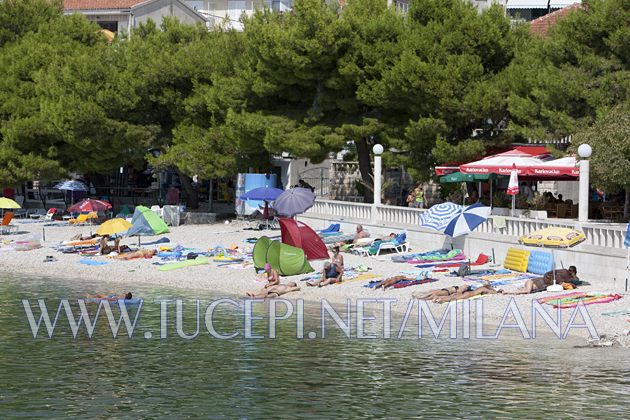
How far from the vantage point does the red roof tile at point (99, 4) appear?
87.3m

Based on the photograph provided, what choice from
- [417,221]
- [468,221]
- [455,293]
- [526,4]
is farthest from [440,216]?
[526,4]

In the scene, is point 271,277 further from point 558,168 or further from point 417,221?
point 558,168

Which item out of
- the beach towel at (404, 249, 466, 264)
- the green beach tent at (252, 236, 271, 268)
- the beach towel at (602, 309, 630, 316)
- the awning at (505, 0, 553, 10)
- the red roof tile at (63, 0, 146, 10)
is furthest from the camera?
the red roof tile at (63, 0, 146, 10)

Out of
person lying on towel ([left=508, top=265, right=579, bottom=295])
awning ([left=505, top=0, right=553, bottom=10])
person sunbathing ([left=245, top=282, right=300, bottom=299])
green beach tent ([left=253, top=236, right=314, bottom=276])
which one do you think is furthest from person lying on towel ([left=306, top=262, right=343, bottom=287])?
awning ([left=505, top=0, right=553, bottom=10])

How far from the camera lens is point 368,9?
50.3 metres

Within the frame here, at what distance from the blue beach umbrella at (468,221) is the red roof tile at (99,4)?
56952mm

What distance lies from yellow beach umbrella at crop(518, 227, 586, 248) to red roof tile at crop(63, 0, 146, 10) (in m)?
58.3

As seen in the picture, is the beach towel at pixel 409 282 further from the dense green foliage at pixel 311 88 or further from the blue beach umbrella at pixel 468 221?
the dense green foliage at pixel 311 88

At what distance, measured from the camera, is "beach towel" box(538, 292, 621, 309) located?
29594mm

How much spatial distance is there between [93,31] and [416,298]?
3530cm

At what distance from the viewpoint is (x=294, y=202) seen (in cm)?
4253

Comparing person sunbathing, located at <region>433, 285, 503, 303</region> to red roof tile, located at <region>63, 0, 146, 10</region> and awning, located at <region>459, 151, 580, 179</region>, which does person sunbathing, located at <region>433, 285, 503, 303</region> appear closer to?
awning, located at <region>459, 151, 580, 179</region>

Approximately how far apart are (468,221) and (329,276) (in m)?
4.50

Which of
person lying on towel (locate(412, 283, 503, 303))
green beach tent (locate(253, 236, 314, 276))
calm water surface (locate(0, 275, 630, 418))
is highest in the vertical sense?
green beach tent (locate(253, 236, 314, 276))
